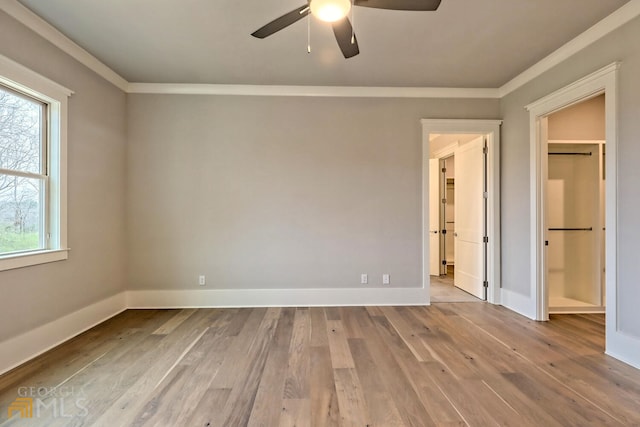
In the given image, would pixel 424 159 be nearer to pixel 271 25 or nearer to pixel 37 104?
pixel 271 25

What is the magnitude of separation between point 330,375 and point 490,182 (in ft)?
11.2

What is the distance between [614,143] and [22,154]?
5.16 meters

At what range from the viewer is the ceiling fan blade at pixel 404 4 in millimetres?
1807

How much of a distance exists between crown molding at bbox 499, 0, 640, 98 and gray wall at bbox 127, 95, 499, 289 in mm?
675

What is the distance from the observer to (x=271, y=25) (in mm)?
2070

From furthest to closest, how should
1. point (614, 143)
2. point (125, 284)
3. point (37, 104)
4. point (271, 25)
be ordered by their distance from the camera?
point (125, 284) → point (37, 104) → point (614, 143) → point (271, 25)

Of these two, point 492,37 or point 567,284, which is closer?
point 492,37

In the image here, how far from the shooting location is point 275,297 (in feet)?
13.3

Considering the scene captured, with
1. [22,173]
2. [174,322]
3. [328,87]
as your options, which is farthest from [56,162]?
[328,87]

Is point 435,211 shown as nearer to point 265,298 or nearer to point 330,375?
point 265,298

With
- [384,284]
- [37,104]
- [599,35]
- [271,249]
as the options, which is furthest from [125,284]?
[599,35]

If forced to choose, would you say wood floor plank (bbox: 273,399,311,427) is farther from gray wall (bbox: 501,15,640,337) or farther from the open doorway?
the open doorway

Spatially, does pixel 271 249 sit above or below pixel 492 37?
below

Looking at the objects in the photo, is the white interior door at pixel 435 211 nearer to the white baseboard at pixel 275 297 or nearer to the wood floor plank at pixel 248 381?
the white baseboard at pixel 275 297
